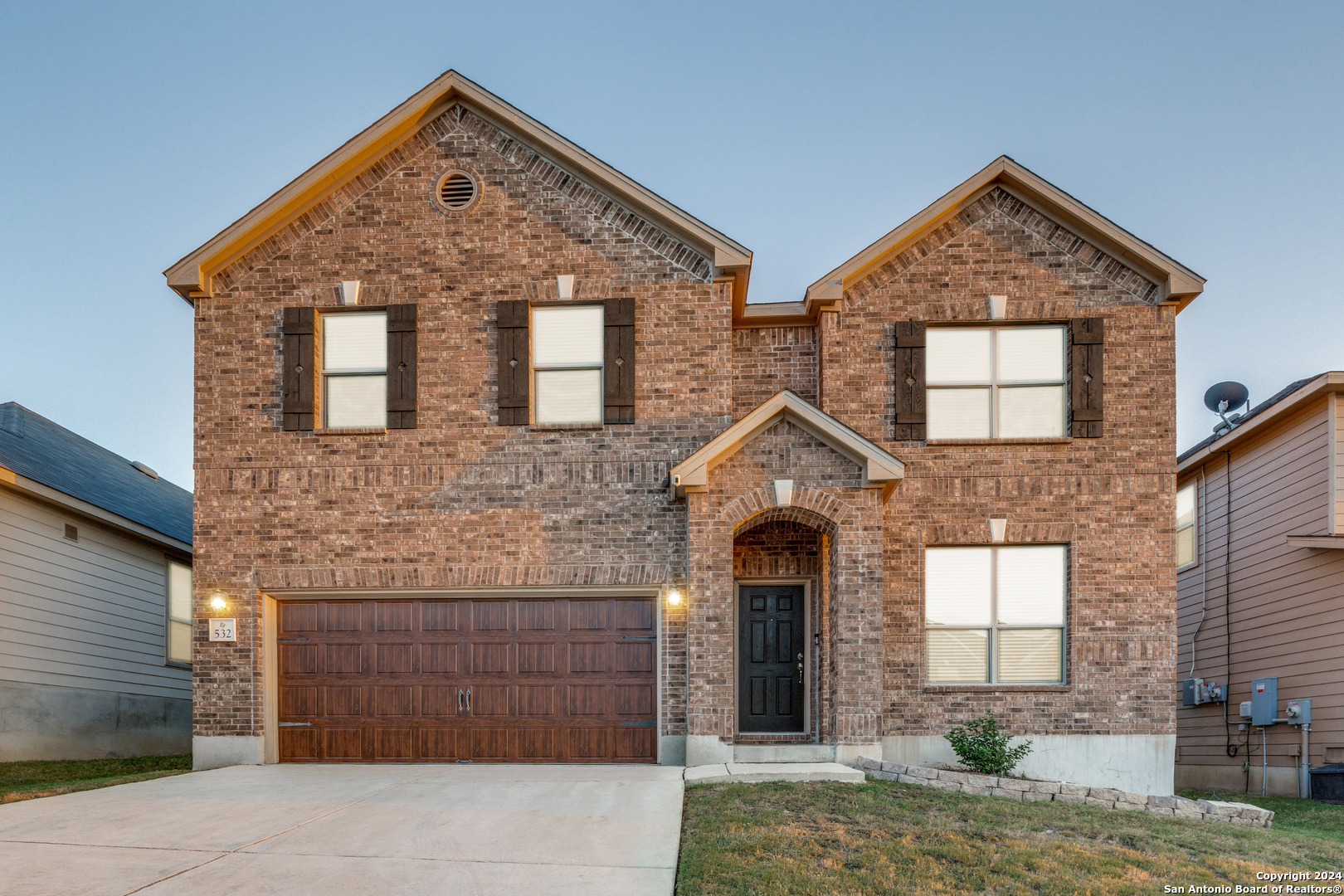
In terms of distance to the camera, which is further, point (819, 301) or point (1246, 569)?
point (1246, 569)

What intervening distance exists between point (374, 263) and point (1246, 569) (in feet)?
44.8

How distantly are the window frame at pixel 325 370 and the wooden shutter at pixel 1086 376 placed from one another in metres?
8.66

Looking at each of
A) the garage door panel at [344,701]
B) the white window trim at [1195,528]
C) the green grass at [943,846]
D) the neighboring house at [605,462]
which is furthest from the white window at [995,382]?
the garage door panel at [344,701]

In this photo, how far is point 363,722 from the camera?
468 inches

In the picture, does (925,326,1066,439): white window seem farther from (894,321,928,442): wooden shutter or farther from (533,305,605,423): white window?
(533,305,605,423): white window

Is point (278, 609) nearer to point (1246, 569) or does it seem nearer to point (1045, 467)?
point (1045, 467)

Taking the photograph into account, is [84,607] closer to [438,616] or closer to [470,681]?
[438,616]

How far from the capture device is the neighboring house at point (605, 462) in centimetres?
1174

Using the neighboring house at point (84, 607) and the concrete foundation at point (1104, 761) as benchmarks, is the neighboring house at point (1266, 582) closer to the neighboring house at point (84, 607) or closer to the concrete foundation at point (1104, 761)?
the concrete foundation at point (1104, 761)

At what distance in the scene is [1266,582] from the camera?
1432 centimetres

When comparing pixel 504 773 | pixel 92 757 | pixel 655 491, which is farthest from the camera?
pixel 92 757

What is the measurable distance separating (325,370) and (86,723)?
6884 millimetres

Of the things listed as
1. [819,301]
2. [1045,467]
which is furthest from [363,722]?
[1045,467]

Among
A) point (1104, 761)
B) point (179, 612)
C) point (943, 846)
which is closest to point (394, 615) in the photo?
point (179, 612)
